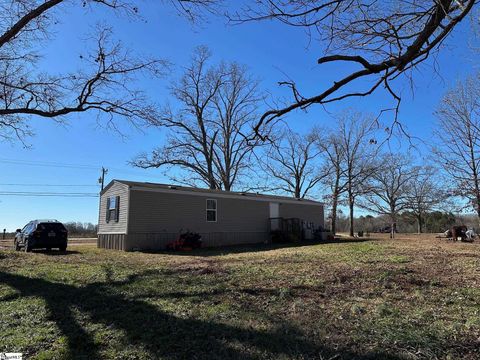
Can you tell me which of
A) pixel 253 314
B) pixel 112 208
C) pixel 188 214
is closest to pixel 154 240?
pixel 188 214

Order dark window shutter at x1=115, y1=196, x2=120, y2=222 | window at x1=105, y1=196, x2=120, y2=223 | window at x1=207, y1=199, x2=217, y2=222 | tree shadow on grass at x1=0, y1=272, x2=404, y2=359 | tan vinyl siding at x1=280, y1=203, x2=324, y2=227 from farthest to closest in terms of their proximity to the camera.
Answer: tan vinyl siding at x1=280, y1=203, x2=324, y2=227
window at x1=207, y1=199, x2=217, y2=222
window at x1=105, y1=196, x2=120, y2=223
dark window shutter at x1=115, y1=196, x2=120, y2=222
tree shadow on grass at x1=0, y1=272, x2=404, y2=359

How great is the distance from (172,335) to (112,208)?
15.9 meters

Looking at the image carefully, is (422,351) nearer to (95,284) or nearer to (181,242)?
(95,284)

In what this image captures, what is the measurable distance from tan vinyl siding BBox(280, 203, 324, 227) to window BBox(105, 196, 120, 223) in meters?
10.4

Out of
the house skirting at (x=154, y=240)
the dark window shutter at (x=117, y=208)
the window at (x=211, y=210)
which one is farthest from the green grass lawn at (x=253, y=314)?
the window at (x=211, y=210)

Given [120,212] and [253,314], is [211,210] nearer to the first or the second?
[120,212]

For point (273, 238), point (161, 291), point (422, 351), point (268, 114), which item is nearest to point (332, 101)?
point (268, 114)

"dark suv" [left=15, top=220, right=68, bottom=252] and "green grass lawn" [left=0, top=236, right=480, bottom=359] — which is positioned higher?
"dark suv" [left=15, top=220, right=68, bottom=252]

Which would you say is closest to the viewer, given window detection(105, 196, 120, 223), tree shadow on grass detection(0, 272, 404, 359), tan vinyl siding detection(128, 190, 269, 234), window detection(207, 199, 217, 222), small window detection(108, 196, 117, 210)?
tree shadow on grass detection(0, 272, 404, 359)

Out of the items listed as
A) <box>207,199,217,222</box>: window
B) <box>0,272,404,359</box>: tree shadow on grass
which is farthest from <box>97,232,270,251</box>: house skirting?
<box>0,272,404,359</box>: tree shadow on grass

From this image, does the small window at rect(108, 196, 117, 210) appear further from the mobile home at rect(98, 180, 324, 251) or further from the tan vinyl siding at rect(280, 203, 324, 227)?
the tan vinyl siding at rect(280, 203, 324, 227)

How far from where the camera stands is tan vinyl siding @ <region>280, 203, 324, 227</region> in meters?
25.7

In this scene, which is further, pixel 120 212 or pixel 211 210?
pixel 211 210

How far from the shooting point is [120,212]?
1867 centimetres
